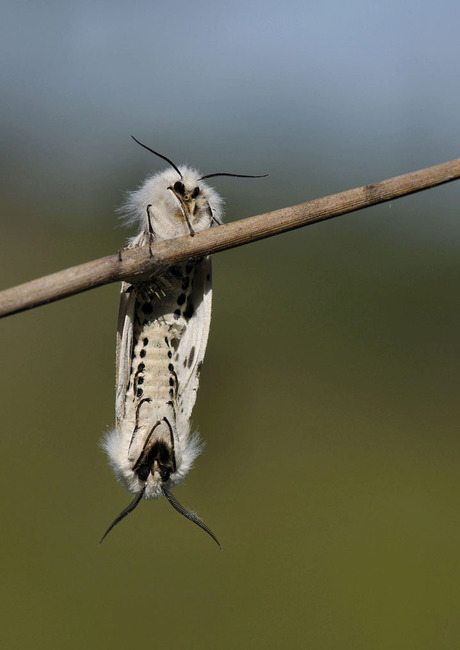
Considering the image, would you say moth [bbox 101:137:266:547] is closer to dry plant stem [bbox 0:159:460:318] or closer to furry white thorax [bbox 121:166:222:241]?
furry white thorax [bbox 121:166:222:241]

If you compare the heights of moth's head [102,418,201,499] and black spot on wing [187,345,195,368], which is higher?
black spot on wing [187,345,195,368]

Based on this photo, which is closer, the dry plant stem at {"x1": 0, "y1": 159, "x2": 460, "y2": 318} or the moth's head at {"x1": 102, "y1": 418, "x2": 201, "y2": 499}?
the dry plant stem at {"x1": 0, "y1": 159, "x2": 460, "y2": 318}

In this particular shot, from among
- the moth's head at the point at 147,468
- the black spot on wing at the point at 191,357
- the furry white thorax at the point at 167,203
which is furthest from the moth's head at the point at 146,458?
the furry white thorax at the point at 167,203

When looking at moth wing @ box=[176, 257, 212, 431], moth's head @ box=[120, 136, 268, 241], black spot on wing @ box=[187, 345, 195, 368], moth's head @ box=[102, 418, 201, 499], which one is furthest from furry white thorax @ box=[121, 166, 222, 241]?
moth's head @ box=[102, 418, 201, 499]

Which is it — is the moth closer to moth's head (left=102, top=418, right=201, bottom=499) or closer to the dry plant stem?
moth's head (left=102, top=418, right=201, bottom=499)

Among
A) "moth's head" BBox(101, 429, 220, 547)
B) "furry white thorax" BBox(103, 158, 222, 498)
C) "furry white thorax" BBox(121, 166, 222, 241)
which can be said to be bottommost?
"moth's head" BBox(101, 429, 220, 547)

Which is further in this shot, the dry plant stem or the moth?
the moth

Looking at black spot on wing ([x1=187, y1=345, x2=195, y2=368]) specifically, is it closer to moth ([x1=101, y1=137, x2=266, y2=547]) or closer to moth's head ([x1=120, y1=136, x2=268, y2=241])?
moth ([x1=101, y1=137, x2=266, y2=547])
